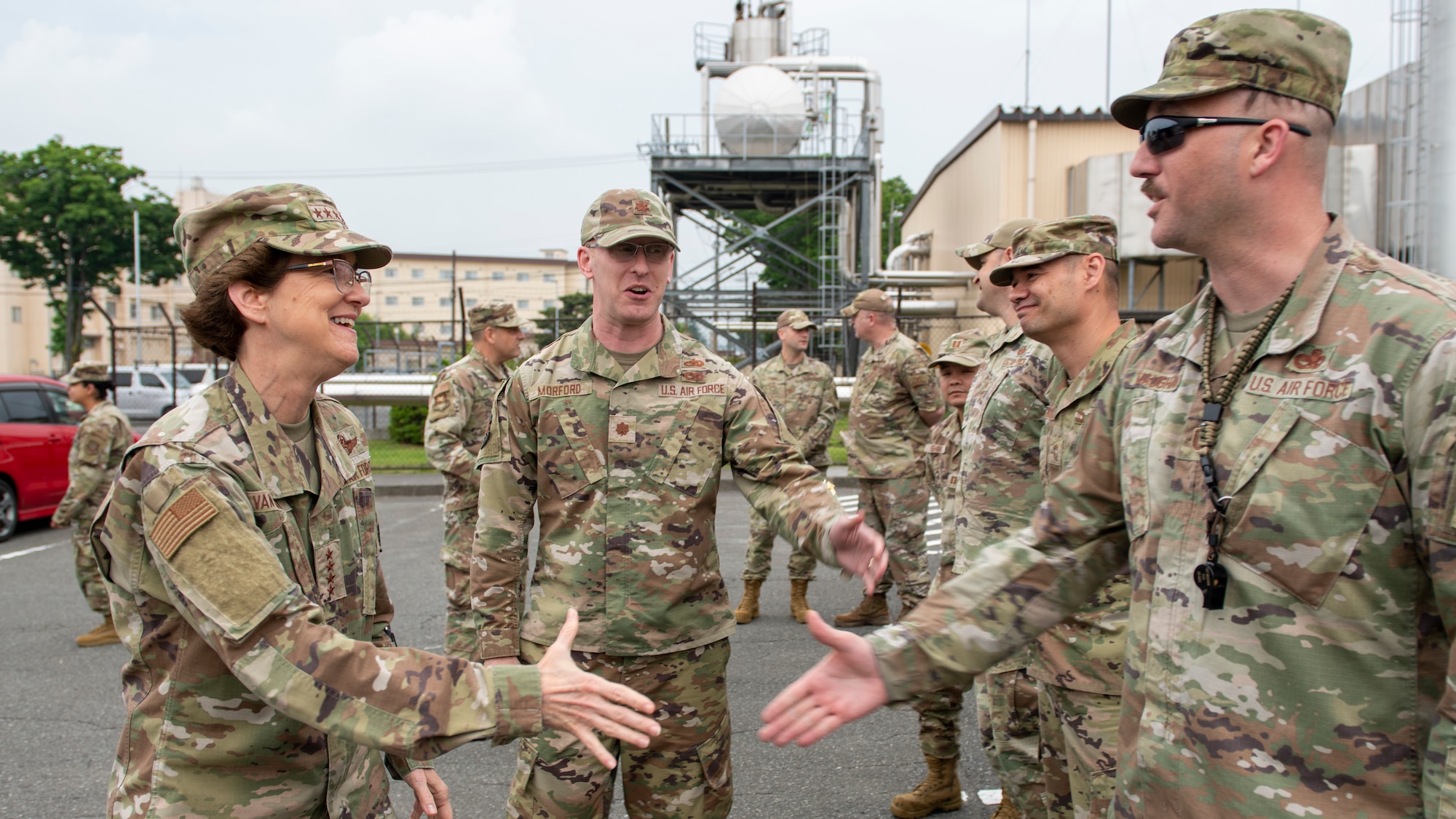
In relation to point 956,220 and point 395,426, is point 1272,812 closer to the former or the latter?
point 395,426

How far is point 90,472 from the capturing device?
22.6 ft

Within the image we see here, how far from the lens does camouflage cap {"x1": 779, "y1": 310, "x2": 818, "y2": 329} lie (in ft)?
27.5

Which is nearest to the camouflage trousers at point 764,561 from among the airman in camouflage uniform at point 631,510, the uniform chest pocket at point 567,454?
the airman in camouflage uniform at point 631,510

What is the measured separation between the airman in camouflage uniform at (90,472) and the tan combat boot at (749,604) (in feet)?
14.1

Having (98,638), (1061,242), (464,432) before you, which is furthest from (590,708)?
(98,638)

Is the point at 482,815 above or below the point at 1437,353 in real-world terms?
below

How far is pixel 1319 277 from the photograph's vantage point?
1.59 m

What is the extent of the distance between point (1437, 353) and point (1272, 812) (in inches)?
30.7

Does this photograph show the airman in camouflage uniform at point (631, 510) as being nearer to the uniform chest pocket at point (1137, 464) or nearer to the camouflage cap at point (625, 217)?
the camouflage cap at point (625, 217)

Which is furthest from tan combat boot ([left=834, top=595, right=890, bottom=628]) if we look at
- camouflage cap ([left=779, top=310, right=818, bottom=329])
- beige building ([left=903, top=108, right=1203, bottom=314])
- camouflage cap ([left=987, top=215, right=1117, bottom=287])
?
beige building ([left=903, top=108, right=1203, bottom=314])

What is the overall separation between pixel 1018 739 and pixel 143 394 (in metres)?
29.0

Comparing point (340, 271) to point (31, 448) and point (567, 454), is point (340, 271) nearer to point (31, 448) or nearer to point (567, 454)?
point (567, 454)

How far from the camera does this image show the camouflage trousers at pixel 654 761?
2.74 meters

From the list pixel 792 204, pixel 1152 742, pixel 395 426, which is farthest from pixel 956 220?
pixel 1152 742
